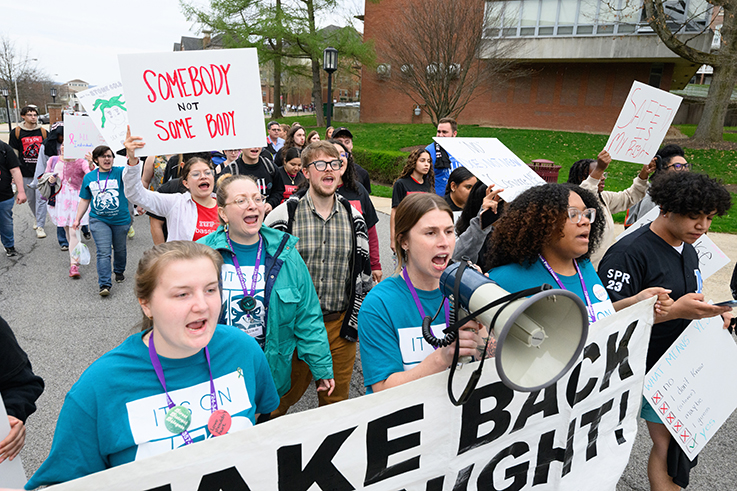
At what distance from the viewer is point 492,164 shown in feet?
10.8

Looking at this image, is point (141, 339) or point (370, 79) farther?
point (370, 79)

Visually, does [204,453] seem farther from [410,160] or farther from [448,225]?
[410,160]

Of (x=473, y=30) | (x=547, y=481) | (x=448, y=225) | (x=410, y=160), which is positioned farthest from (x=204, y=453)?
Answer: (x=473, y=30)

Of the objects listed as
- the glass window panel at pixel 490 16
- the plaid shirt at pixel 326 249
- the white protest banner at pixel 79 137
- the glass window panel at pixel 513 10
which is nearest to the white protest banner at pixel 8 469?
the plaid shirt at pixel 326 249

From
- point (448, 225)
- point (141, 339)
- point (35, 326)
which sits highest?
point (448, 225)

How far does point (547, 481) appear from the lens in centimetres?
206

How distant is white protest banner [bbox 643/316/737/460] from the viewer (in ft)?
8.09

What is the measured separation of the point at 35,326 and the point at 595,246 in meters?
5.31

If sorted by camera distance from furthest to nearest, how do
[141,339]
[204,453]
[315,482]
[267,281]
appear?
1. [267,281]
2. [141,339]
3. [315,482]
4. [204,453]

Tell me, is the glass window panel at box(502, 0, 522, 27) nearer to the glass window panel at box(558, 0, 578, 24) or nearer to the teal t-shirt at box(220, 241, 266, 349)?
the glass window panel at box(558, 0, 578, 24)

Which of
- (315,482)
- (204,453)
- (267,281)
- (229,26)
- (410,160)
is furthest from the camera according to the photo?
(229,26)

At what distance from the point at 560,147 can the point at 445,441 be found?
2080 centimetres

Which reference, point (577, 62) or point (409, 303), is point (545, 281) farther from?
point (577, 62)

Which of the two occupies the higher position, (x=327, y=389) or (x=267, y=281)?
(x=267, y=281)
